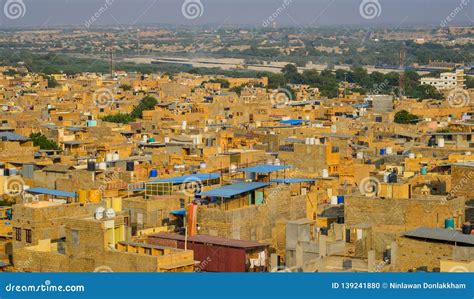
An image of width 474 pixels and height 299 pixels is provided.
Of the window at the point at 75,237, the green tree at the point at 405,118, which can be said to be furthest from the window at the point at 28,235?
the green tree at the point at 405,118

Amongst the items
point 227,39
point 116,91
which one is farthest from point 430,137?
point 227,39

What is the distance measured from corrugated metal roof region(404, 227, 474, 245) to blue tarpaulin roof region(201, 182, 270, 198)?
7.12 ft

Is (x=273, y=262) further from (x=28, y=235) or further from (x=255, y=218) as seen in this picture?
(x=28, y=235)

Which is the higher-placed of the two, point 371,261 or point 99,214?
point 99,214

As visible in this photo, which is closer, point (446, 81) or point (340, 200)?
point (340, 200)

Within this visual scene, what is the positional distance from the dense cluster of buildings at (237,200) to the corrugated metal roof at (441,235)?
0.05 ft

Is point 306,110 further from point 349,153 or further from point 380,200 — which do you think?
point 380,200

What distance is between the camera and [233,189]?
1212cm

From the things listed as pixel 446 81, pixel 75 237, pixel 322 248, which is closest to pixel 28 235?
pixel 75 237

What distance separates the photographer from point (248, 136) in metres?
22.5

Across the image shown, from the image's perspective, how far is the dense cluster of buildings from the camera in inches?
397

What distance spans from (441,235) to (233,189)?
9.00 ft

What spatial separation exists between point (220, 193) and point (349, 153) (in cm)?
764

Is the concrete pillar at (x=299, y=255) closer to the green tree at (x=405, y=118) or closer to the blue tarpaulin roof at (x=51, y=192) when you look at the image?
the blue tarpaulin roof at (x=51, y=192)
